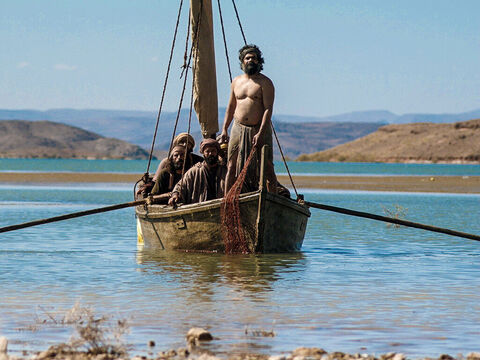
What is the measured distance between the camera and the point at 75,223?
80.6ft

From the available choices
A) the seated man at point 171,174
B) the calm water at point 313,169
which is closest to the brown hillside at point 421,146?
the calm water at point 313,169

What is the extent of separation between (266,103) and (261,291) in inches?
142

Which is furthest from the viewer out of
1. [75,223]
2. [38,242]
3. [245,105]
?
[75,223]

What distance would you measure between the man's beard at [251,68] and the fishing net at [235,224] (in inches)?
45.8

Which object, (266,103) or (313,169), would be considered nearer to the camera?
(266,103)

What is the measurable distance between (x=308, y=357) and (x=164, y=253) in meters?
8.54

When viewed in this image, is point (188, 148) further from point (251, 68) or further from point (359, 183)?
point (359, 183)

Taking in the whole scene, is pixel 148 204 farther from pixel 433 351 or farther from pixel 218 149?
pixel 433 351

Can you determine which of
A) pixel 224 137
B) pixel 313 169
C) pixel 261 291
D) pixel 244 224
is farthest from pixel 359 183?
pixel 261 291

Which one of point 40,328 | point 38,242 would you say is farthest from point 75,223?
point 40,328

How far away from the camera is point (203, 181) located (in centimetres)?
1561

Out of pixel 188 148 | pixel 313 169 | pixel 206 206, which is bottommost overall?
pixel 313 169

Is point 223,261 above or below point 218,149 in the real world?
below

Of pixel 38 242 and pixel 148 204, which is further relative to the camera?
pixel 38 242
